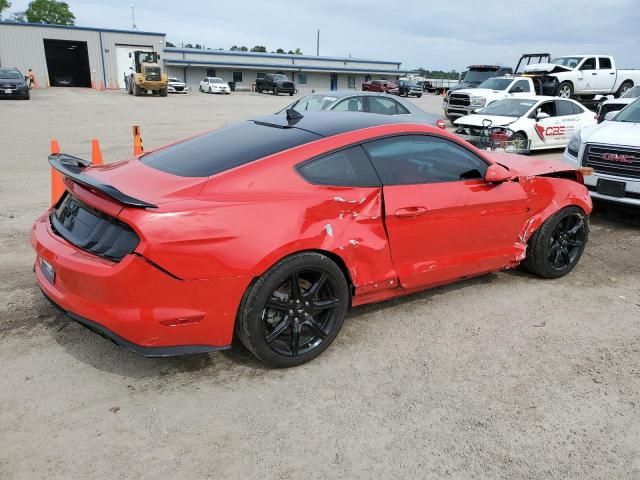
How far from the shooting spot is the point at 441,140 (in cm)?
399

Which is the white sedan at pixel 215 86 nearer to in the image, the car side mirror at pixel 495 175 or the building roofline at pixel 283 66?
the building roofline at pixel 283 66

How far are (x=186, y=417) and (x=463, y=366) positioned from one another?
1780 mm

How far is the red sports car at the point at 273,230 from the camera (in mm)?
2801

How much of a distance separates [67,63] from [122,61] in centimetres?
814

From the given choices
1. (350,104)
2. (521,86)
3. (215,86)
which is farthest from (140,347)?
(215,86)

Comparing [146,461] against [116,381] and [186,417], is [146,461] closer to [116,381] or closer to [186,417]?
[186,417]

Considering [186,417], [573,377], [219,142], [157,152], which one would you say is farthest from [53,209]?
[573,377]

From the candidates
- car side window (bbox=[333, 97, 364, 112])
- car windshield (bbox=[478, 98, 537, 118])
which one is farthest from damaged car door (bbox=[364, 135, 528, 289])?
car windshield (bbox=[478, 98, 537, 118])

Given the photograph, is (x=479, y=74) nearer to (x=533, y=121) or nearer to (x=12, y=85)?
(x=533, y=121)

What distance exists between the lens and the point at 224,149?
11.7ft

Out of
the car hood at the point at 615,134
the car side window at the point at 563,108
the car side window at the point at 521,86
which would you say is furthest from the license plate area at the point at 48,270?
the car side window at the point at 521,86

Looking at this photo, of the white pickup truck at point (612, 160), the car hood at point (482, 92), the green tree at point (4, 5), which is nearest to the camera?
the white pickup truck at point (612, 160)

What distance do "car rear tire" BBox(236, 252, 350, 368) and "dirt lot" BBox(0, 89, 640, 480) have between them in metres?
0.15

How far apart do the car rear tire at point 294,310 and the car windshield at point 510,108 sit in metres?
10.8
